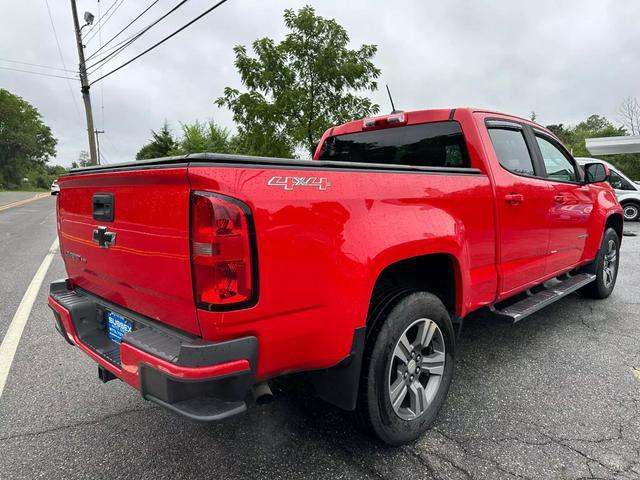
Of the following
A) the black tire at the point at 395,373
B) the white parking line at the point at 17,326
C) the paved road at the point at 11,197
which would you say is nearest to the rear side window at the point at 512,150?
the black tire at the point at 395,373

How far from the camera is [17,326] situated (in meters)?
4.25

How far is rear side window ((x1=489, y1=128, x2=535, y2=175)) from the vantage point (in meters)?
3.25

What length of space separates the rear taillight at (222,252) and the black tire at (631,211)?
15.6 m

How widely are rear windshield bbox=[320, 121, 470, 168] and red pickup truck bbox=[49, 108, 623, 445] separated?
16 millimetres

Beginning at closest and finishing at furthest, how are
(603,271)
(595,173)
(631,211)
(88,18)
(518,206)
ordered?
(518,206) → (595,173) → (603,271) → (631,211) → (88,18)

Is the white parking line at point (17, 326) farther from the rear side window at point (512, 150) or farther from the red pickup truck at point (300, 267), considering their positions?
the rear side window at point (512, 150)

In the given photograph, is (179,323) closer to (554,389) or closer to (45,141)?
(554,389)

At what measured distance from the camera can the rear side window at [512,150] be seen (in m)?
3.25

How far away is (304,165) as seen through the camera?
182 cm

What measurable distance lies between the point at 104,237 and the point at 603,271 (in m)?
5.20

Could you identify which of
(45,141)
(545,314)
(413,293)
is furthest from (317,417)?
(45,141)

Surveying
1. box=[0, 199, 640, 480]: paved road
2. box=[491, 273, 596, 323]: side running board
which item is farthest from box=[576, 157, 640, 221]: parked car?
box=[0, 199, 640, 480]: paved road

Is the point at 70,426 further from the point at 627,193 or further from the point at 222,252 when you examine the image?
the point at 627,193

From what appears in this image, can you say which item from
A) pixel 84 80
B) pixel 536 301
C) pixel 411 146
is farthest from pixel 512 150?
pixel 84 80
